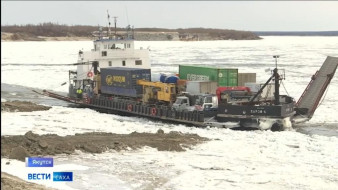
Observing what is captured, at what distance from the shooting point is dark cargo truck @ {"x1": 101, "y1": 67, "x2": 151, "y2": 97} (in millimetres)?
25141

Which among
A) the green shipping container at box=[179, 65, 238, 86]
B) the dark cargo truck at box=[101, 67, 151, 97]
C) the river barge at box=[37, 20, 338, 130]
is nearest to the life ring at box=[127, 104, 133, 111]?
the river barge at box=[37, 20, 338, 130]

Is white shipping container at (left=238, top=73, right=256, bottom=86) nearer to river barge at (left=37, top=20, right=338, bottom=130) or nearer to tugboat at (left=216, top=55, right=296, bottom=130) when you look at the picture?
river barge at (left=37, top=20, right=338, bottom=130)

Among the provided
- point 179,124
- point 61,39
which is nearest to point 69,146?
point 179,124

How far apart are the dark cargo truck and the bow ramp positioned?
8.63m

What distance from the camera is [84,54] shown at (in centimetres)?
2959

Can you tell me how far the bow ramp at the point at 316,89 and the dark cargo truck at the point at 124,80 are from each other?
8.63 m

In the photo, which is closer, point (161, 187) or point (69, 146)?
point (161, 187)

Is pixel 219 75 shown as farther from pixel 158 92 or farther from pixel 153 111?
pixel 153 111

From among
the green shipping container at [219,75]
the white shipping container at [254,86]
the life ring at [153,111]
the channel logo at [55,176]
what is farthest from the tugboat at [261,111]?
the channel logo at [55,176]

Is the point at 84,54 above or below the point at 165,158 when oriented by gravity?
above

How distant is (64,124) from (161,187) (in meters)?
11.2

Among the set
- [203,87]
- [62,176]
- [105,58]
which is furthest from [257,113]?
[105,58]

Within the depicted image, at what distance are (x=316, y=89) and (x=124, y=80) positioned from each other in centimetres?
1072

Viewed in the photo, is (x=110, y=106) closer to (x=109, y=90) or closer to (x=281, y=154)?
(x=109, y=90)
